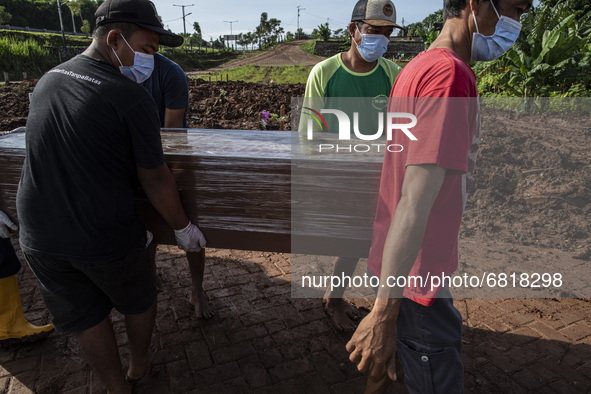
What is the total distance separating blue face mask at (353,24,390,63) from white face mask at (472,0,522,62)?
1.20 meters

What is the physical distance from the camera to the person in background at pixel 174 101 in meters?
2.90

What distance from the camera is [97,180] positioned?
69.2 inches

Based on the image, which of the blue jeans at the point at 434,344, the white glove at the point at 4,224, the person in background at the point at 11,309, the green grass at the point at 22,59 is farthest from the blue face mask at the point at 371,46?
the green grass at the point at 22,59

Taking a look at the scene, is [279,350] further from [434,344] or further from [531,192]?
[531,192]

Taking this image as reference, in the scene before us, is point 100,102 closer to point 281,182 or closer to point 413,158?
point 281,182

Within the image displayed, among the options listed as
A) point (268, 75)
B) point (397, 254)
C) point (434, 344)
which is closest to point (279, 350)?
point (434, 344)

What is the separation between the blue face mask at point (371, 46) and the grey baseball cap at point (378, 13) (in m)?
0.09

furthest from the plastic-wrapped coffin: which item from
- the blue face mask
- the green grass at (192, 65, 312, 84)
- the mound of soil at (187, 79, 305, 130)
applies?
the green grass at (192, 65, 312, 84)

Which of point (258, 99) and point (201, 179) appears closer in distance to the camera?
point (201, 179)

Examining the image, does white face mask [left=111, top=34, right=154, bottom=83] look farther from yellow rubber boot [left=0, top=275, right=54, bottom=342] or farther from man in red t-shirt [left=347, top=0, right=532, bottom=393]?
yellow rubber boot [left=0, top=275, right=54, bottom=342]

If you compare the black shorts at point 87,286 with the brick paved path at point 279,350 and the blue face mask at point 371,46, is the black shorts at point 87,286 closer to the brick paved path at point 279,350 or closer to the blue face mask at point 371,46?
the brick paved path at point 279,350

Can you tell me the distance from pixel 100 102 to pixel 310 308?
2244 mm

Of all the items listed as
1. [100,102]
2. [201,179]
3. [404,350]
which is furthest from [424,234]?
[100,102]

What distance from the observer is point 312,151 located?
6.56 feet
